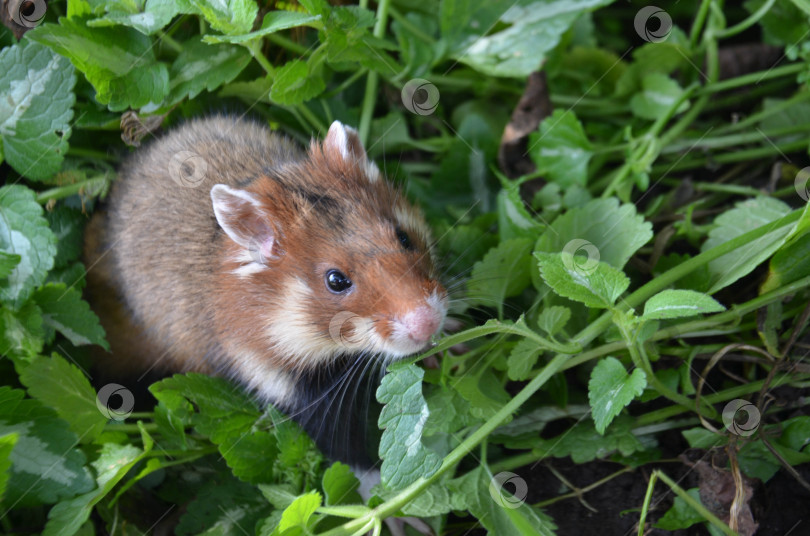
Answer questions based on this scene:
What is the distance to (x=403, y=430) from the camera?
2336 millimetres

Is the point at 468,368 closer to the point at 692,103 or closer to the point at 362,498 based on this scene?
the point at 362,498

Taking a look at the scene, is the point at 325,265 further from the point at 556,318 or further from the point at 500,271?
the point at 556,318

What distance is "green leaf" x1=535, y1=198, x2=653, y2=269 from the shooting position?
273 cm

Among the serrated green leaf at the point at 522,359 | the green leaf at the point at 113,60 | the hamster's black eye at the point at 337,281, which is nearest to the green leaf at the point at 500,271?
the serrated green leaf at the point at 522,359

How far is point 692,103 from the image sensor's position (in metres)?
3.71

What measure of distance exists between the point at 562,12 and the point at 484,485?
2179 mm
